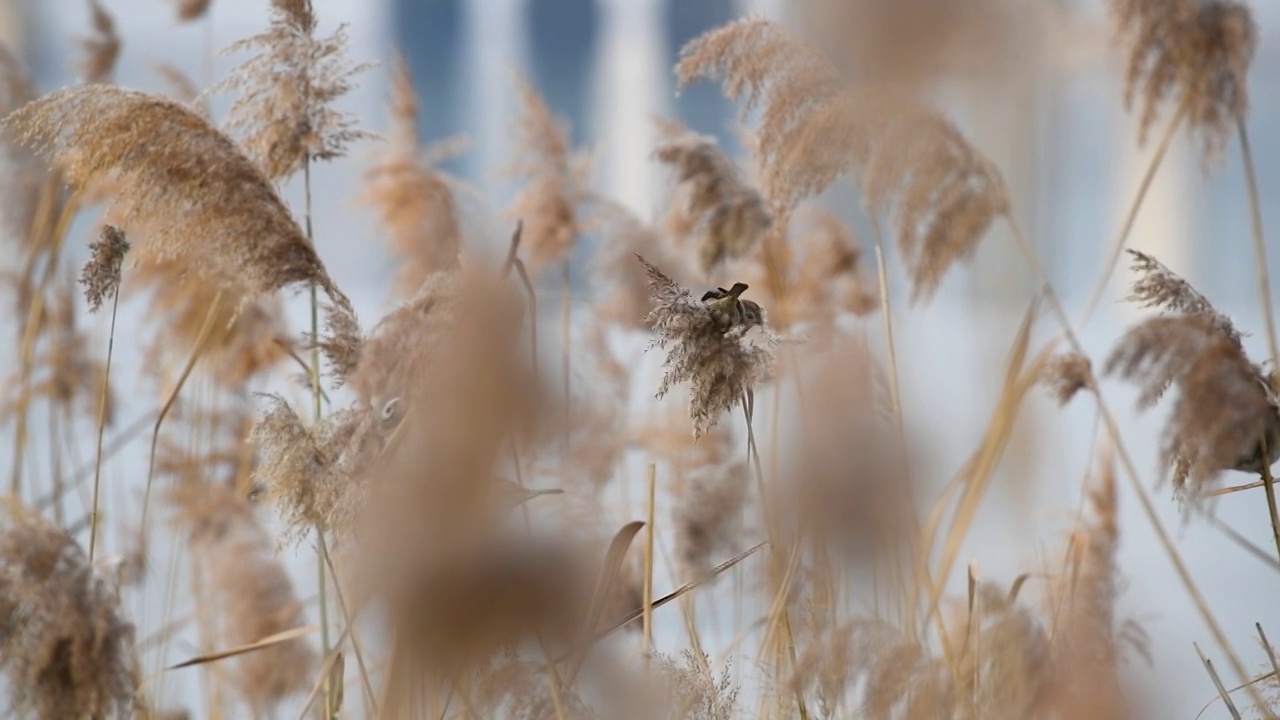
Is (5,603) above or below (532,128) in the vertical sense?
below

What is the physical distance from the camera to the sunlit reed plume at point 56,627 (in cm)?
77

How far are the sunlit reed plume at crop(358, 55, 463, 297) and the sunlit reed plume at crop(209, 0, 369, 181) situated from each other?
589mm

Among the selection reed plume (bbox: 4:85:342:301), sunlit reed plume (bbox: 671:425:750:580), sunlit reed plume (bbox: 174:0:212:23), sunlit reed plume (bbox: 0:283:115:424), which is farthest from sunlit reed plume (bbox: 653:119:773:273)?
sunlit reed plume (bbox: 0:283:115:424)

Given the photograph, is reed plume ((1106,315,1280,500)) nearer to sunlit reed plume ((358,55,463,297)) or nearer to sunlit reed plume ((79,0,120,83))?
sunlit reed plume ((358,55,463,297))

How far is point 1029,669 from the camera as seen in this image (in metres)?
0.96

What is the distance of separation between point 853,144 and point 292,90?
1.61 ft

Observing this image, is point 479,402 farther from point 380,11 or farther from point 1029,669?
point 380,11

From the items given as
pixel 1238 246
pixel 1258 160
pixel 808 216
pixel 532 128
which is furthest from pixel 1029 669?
pixel 1238 246

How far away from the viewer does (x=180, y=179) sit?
957mm

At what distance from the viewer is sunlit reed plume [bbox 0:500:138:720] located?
771 millimetres

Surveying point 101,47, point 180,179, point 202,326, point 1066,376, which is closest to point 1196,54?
point 1066,376

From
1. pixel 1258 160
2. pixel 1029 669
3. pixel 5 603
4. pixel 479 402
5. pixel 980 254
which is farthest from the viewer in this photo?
pixel 980 254

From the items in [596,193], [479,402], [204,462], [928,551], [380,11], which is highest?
[380,11]

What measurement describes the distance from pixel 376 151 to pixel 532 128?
10.0 inches
